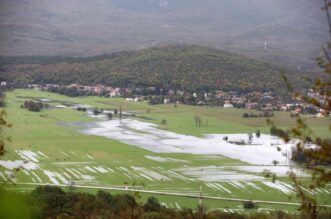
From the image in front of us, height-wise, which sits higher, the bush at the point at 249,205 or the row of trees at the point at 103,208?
the row of trees at the point at 103,208

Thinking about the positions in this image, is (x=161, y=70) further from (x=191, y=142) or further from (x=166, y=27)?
(x=166, y=27)

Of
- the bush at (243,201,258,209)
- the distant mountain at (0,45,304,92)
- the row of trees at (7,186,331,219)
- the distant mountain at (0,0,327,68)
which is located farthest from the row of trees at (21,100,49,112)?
the row of trees at (7,186,331,219)

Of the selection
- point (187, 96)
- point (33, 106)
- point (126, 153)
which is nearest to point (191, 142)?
point (126, 153)

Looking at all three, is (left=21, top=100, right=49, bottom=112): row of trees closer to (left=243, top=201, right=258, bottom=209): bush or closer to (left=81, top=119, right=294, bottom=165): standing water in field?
(left=81, top=119, right=294, bottom=165): standing water in field

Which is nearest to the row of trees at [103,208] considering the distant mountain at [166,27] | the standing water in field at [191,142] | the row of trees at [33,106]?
the standing water in field at [191,142]

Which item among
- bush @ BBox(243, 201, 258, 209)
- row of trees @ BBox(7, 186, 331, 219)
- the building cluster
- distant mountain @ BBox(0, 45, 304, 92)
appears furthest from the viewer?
distant mountain @ BBox(0, 45, 304, 92)

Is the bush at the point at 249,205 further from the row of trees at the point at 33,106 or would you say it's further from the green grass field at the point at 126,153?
the row of trees at the point at 33,106
